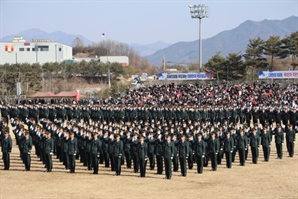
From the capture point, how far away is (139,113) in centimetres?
3681

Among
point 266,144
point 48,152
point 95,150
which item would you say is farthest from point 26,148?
point 266,144

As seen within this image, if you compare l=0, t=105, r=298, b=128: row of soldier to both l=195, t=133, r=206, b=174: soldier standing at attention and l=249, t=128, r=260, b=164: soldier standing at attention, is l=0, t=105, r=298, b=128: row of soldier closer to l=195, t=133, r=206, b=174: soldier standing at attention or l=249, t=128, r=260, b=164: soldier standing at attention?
l=249, t=128, r=260, b=164: soldier standing at attention

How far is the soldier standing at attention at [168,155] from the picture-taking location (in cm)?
1945

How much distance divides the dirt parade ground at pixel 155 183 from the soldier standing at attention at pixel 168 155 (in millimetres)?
310

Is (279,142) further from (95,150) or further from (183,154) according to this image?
(95,150)

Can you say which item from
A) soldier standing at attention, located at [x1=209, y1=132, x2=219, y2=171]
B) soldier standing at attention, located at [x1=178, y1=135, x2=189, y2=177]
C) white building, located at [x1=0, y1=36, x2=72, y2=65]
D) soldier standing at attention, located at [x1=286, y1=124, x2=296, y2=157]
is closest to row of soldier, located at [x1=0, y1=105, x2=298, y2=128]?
soldier standing at attention, located at [x1=286, y1=124, x2=296, y2=157]

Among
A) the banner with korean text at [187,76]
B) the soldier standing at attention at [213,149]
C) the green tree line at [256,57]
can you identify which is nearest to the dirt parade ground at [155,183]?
the soldier standing at attention at [213,149]

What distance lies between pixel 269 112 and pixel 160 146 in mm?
16200

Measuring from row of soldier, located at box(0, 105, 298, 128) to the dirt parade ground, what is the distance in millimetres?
12932

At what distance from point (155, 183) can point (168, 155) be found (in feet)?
4.70

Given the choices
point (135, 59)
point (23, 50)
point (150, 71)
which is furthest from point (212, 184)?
point (135, 59)

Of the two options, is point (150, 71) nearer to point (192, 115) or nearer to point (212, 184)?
point (192, 115)

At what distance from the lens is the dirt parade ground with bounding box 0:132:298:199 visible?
55.6 feet

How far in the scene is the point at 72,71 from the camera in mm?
79250
